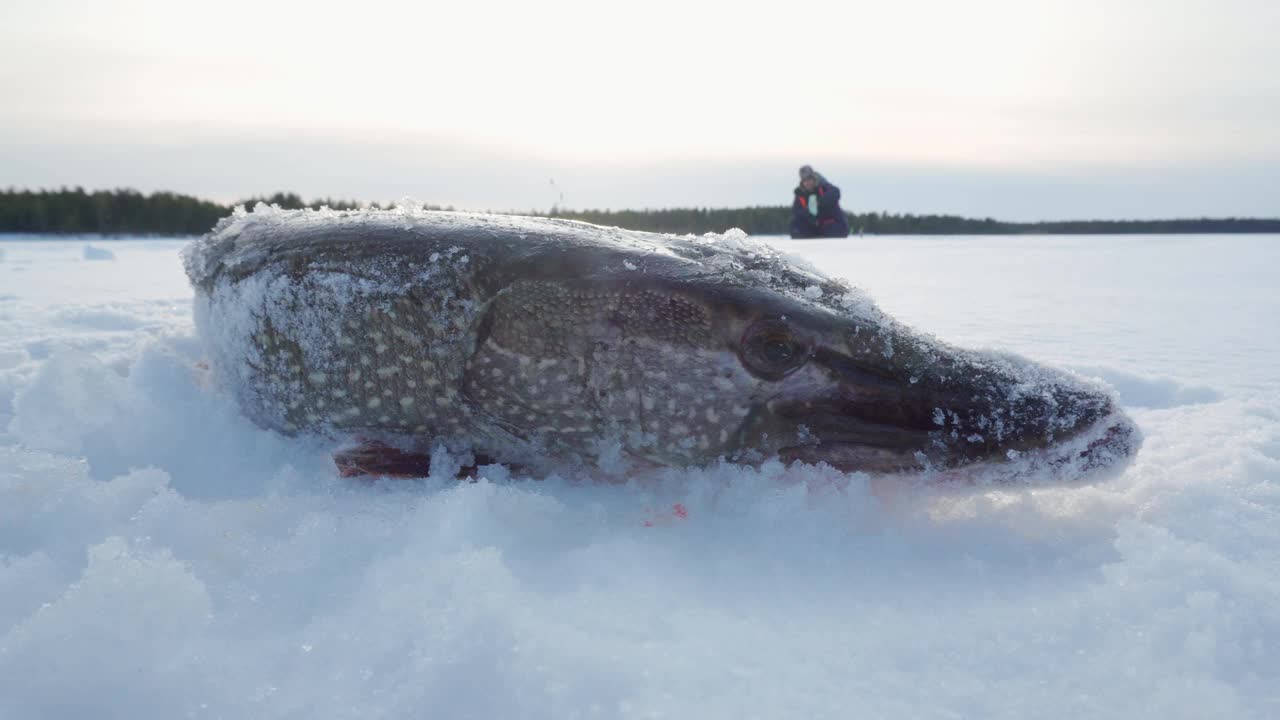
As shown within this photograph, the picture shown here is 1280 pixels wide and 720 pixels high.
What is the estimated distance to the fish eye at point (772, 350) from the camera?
178 centimetres

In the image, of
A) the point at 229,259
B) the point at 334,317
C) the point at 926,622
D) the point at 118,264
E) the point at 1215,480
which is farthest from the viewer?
the point at 118,264

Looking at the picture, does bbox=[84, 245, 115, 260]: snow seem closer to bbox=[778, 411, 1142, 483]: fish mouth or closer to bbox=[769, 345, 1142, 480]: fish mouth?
bbox=[769, 345, 1142, 480]: fish mouth

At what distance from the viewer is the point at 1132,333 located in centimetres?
421

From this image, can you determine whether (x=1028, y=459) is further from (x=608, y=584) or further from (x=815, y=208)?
(x=815, y=208)

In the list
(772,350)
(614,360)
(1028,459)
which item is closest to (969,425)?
(1028,459)

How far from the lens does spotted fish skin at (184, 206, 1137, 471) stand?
1717 mm

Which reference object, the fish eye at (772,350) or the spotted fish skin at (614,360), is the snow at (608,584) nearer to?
the spotted fish skin at (614,360)

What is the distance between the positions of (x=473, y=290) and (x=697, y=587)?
1.02 m

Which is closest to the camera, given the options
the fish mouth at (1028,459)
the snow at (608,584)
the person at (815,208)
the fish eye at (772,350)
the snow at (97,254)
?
the snow at (608,584)

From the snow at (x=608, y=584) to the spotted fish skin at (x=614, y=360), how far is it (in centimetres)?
12

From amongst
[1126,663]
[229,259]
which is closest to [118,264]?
[229,259]

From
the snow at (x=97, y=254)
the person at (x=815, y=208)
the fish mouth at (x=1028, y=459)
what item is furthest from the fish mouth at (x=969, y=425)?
the person at (x=815, y=208)

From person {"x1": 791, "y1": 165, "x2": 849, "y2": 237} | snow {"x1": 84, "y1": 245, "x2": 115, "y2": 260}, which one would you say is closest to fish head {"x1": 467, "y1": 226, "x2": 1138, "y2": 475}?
snow {"x1": 84, "y1": 245, "x2": 115, "y2": 260}

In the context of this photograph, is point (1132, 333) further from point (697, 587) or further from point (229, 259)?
point (229, 259)
